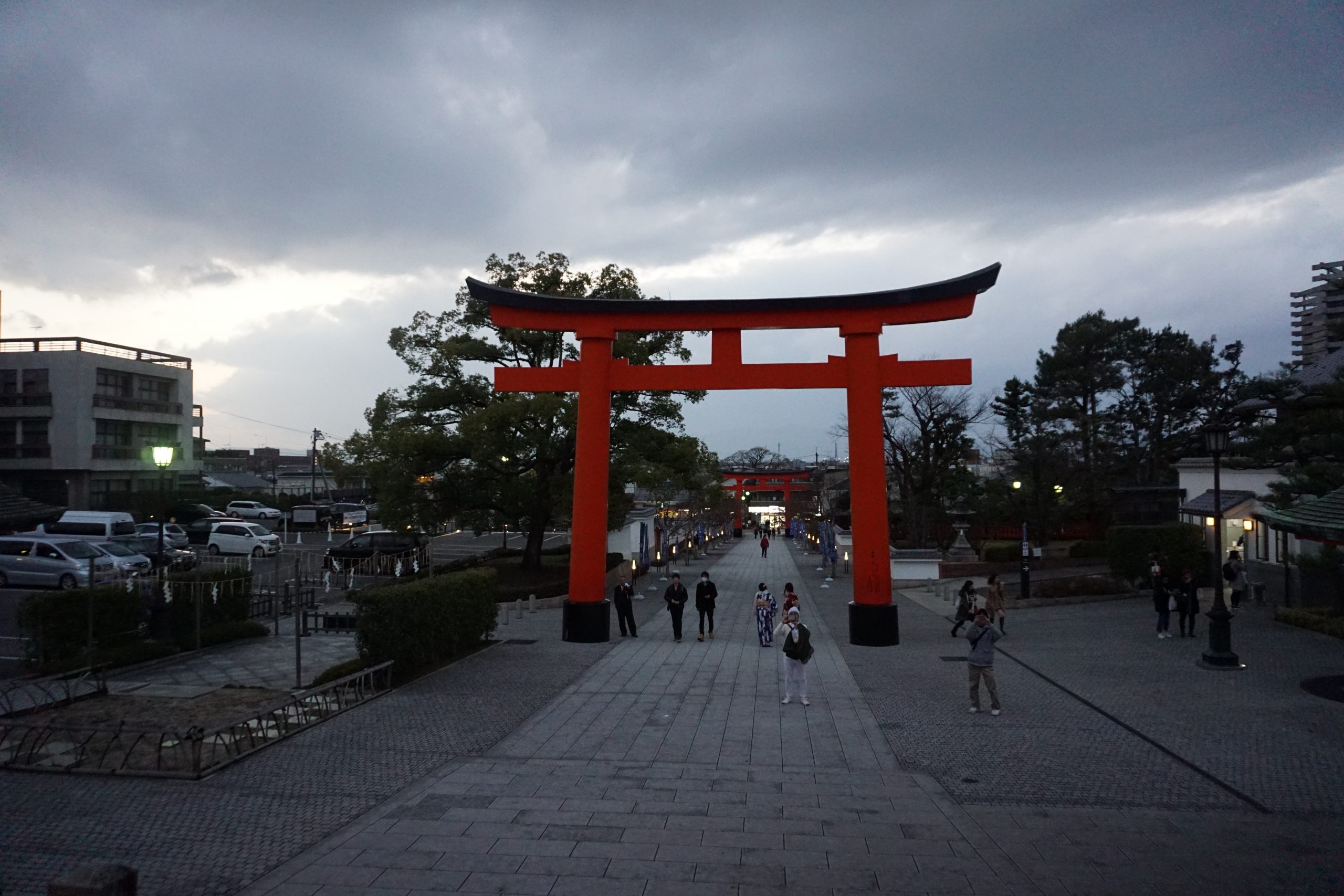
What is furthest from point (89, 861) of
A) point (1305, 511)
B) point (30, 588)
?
point (30, 588)

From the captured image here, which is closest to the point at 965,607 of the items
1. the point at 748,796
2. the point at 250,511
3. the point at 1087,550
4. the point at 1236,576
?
the point at 1236,576

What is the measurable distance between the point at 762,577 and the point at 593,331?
1839 centimetres

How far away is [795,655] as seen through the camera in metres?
11.2

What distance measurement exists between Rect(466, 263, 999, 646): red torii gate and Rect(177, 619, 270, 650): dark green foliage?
7.05m

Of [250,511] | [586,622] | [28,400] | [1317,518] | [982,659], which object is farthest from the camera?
[250,511]

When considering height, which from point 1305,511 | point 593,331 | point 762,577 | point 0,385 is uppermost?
point 0,385

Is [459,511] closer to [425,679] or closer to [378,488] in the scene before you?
[378,488]

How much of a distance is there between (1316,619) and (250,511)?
1937 inches

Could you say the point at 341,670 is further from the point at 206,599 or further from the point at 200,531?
the point at 200,531

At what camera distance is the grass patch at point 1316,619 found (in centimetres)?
1588

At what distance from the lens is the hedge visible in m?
12.7

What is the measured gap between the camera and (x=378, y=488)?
81.9ft

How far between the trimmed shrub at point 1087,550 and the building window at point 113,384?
161 feet

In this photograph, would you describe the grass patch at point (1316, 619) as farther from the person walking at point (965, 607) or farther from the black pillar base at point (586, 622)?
the black pillar base at point (586, 622)
